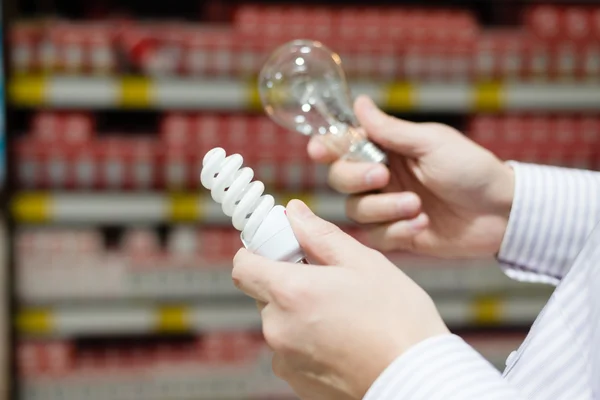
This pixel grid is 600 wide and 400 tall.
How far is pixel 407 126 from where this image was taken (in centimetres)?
112

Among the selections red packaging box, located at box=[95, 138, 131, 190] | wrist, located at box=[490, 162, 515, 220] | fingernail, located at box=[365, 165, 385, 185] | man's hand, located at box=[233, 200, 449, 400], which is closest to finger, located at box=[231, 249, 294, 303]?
man's hand, located at box=[233, 200, 449, 400]

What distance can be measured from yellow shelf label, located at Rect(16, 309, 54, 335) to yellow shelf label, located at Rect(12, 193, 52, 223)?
31 centimetres

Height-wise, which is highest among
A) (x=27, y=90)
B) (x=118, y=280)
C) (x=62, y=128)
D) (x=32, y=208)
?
(x=27, y=90)

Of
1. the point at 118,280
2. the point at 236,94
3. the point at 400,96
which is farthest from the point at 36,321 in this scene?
the point at 400,96

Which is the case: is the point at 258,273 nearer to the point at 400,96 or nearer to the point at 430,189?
the point at 430,189

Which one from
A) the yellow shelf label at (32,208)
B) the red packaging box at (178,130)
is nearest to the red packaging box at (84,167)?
the yellow shelf label at (32,208)

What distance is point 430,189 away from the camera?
116cm

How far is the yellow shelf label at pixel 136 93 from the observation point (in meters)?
2.29

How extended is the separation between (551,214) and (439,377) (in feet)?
2.02

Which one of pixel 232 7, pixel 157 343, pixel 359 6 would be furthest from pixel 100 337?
pixel 359 6

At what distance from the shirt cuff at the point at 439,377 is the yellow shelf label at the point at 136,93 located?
187cm

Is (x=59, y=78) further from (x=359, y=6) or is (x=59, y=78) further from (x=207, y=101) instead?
(x=359, y=6)

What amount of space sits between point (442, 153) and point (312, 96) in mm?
235

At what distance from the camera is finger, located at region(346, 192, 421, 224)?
3.59ft
